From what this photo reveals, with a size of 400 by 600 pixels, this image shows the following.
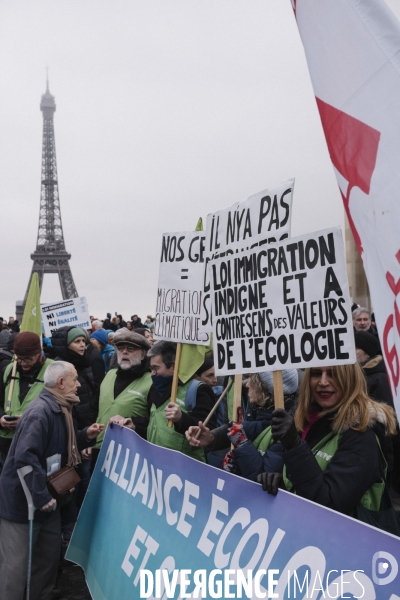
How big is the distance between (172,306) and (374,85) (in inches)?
124

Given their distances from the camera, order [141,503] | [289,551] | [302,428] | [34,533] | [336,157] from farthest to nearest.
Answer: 1. [34,533]
2. [141,503]
3. [302,428]
4. [289,551]
5. [336,157]

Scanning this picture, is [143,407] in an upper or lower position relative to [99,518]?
upper

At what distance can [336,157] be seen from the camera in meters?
2.45

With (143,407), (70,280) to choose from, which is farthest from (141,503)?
(70,280)

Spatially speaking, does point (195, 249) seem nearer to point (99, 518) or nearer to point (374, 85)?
point (99, 518)

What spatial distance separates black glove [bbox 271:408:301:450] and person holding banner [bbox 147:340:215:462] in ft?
5.51

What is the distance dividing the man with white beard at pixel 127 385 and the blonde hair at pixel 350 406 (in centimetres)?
214

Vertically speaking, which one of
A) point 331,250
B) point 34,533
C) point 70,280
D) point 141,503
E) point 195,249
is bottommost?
point 34,533

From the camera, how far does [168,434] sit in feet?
15.1

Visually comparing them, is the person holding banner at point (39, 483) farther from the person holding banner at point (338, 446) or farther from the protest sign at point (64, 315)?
the protest sign at point (64, 315)

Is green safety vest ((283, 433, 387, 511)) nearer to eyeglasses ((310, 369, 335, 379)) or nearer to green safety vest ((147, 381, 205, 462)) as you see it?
eyeglasses ((310, 369, 335, 379))

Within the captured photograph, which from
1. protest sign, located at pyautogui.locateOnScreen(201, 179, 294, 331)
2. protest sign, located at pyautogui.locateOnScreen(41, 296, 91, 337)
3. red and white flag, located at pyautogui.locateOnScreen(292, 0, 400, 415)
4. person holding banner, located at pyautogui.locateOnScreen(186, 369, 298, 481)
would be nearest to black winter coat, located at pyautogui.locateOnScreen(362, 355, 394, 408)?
person holding banner, located at pyautogui.locateOnScreen(186, 369, 298, 481)

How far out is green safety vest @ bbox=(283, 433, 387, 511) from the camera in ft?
9.78

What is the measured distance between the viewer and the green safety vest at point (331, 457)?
298 cm
